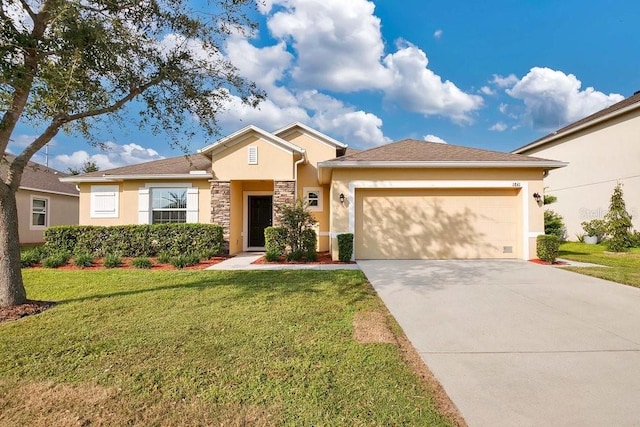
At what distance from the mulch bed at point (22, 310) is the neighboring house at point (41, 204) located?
43.7ft

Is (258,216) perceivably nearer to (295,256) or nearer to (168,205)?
(168,205)

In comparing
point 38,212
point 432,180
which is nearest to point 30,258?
point 38,212

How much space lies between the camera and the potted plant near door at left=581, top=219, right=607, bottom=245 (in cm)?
1523

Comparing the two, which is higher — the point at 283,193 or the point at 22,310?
the point at 283,193

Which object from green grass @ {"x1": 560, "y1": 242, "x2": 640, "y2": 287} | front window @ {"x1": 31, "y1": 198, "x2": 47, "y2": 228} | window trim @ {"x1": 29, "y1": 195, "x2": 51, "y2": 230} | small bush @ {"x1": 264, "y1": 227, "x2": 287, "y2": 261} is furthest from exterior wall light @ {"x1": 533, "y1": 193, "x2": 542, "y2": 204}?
front window @ {"x1": 31, "y1": 198, "x2": 47, "y2": 228}

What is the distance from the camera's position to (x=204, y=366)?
→ 3188 mm

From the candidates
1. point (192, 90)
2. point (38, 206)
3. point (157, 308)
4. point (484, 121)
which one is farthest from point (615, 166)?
point (38, 206)

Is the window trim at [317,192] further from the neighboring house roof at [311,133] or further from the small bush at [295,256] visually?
the small bush at [295,256]

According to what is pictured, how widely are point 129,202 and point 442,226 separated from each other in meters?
12.3

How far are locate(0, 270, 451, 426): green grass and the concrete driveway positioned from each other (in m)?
0.54

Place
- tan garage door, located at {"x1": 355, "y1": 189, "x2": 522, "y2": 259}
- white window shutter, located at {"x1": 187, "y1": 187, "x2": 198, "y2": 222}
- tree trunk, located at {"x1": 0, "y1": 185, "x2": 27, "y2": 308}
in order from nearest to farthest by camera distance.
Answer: tree trunk, located at {"x1": 0, "y1": 185, "x2": 27, "y2": 308} → tan garage door, located at {"x1": 355, "y1": 189, "x2": 522, "y2": 259} → white window shutter, located at {"x1": 187, "y1": 187, "x2": 198, "y2": 222}

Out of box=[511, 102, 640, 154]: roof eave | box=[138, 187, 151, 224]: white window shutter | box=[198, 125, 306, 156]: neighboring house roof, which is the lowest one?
box=[138, 187, 151, 224]: white window shutter

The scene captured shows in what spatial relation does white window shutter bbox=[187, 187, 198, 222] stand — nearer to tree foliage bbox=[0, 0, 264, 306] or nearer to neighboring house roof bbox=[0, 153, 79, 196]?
tree foliage bbox=[0, 0, 264, 306]

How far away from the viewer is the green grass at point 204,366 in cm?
244
